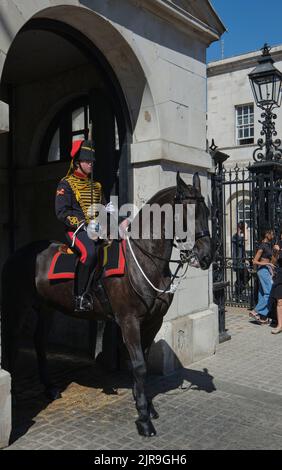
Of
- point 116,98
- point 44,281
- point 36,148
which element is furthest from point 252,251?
point 44,281

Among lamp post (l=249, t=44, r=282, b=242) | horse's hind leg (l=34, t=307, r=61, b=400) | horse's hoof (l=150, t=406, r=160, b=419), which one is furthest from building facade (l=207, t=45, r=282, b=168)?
horse's hoof (l=150, t=406, r=160, b=419)

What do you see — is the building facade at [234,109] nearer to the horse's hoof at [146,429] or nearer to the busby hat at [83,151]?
the busby hat at [83,151]

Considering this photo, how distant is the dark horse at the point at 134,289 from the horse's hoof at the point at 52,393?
0.04 feet

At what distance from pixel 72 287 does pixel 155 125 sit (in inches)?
101

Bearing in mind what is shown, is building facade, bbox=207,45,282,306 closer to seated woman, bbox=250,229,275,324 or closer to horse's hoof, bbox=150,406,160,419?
seated woman, bbox=250,229,275,324

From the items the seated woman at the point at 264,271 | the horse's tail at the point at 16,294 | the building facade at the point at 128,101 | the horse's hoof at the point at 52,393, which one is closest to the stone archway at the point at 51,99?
the building facade at the point at 128,101

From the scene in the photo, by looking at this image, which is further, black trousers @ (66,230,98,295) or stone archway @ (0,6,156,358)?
stone archway @ (0,6,156,358)

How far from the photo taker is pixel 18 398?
569cm

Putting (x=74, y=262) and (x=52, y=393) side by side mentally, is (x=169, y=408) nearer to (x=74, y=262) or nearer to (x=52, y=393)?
(x=52, y=393)

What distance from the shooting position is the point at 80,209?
17.2 feet

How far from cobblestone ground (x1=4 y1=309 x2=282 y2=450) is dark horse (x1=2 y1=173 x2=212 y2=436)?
0.28 metres

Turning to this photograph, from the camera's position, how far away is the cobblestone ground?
448cm

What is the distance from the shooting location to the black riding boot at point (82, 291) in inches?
196

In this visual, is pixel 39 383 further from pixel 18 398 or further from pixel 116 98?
pixel 116 98
